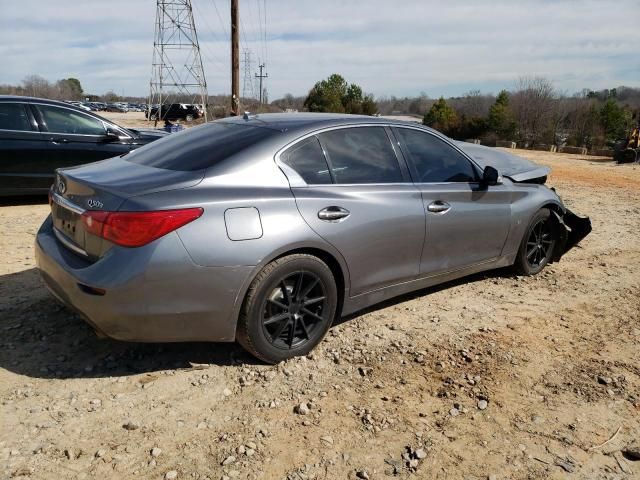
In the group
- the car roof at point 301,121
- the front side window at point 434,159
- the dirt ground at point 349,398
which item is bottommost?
A: the dirt ground at point 349,398

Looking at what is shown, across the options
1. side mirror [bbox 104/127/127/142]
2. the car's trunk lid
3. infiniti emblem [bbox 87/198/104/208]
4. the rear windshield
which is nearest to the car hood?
the rear windshield

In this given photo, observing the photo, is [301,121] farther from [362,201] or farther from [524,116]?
[524,116]

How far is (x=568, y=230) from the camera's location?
5406 mm

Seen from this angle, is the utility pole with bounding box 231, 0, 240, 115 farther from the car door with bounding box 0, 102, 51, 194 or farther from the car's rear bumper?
the car's rear bumper

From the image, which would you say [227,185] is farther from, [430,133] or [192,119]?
[192,119]

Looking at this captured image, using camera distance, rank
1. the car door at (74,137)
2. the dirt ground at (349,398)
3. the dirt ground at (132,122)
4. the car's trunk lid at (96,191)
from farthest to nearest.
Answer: the dirt ground at (132,122) → the car door at (74,137) → the car's trunk lid at (96,191) → the dirt ground at (349,398)

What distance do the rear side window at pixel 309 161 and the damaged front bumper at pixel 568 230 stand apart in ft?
9.44

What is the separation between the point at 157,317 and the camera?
→ 9.39 ft

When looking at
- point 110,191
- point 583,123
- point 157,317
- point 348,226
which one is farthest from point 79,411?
point 583,123

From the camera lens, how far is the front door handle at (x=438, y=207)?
396 cm

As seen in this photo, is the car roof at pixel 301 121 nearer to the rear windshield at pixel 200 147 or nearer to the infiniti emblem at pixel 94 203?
the rear windshield at pixel 200 147

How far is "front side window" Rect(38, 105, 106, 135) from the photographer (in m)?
7.29

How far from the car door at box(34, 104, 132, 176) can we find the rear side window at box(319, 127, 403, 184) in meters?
5.08

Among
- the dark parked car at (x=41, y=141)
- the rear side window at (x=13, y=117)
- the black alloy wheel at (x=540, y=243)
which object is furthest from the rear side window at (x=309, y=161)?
the rear side window at (x=13, y=117)
